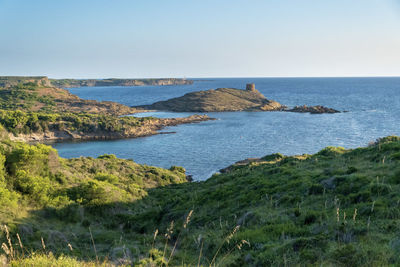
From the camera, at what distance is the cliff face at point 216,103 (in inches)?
5809

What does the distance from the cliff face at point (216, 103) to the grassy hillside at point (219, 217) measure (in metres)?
118

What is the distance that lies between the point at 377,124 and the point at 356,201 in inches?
3814

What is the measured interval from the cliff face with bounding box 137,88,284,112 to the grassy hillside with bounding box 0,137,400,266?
387ft

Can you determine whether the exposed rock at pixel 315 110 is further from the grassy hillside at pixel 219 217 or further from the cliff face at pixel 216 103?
the grassy hillside at pixel 219 217

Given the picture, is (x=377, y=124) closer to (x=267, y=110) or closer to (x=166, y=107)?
(x=267, y=110)

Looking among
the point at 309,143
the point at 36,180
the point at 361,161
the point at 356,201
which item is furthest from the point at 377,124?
the point at 36,180

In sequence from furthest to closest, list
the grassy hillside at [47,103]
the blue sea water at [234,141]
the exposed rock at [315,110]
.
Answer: the exposed rock at [315,110]
the grassy hillside at [47,103]
the blue sea water at [234,141]

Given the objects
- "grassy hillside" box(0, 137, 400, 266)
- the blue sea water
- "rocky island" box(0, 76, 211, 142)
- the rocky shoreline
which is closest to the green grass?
"rocky island" box(0, 76, 211, 142)

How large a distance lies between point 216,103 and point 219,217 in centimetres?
13862

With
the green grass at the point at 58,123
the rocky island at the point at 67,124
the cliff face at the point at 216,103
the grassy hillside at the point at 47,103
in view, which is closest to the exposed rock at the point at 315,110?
the cliff face at the point at 216,103

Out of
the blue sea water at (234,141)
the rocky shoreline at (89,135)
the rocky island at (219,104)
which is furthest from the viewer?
the rocky island at (219,104)

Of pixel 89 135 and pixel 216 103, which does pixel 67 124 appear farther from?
pixel 216 103

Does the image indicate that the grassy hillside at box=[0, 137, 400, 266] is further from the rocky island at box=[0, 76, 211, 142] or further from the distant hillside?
the distant hillside

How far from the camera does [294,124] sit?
10175cm
